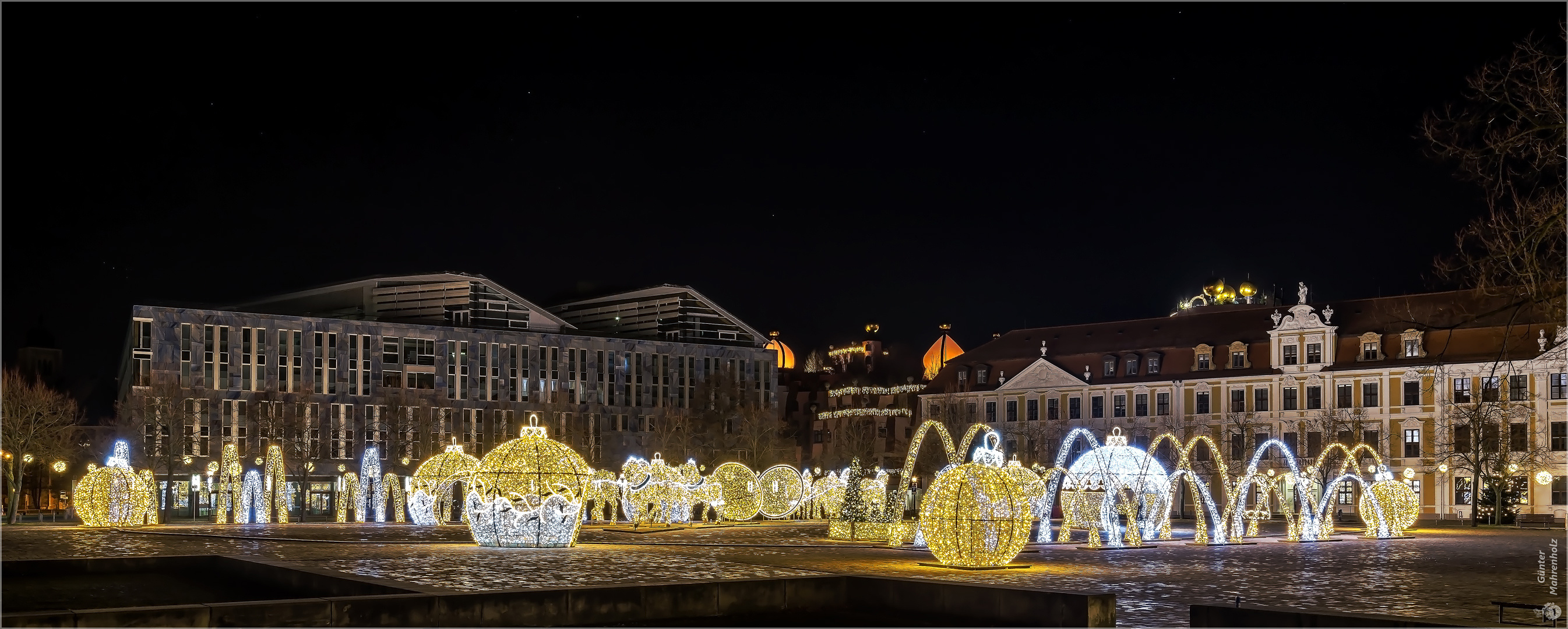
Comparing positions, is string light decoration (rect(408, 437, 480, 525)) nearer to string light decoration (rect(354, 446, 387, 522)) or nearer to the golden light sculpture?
string light decoration (rect(354, 446, 387, 522))

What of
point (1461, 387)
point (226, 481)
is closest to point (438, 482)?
point (226, 481)

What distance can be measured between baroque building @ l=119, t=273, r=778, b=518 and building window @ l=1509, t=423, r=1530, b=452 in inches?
1970

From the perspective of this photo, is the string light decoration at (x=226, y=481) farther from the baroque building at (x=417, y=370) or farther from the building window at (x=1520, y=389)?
the building window at (x=1520, y=389)

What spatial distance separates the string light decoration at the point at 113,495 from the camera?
51156 millimetres

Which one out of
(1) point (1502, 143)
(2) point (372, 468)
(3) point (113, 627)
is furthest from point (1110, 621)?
(2) point (372, 468)

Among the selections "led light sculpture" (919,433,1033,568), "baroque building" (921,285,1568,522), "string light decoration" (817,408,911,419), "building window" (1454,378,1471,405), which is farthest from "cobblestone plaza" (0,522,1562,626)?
"string light decoration" (817,408,911,419)

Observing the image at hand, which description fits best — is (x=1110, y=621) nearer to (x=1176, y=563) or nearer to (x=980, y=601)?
(x=980, y=601)

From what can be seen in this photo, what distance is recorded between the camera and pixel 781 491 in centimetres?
6297

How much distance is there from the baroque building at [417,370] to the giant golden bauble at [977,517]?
2091 inches

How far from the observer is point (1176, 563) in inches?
1251

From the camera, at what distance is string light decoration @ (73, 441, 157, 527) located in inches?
2014

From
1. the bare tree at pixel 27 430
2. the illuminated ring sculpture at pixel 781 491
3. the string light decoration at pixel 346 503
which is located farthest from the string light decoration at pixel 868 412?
the bare tree at pixel 27 430

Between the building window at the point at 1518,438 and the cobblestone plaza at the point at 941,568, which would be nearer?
the cobblestone plaza at the point at 941,568

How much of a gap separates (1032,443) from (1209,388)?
1036 centimetres
